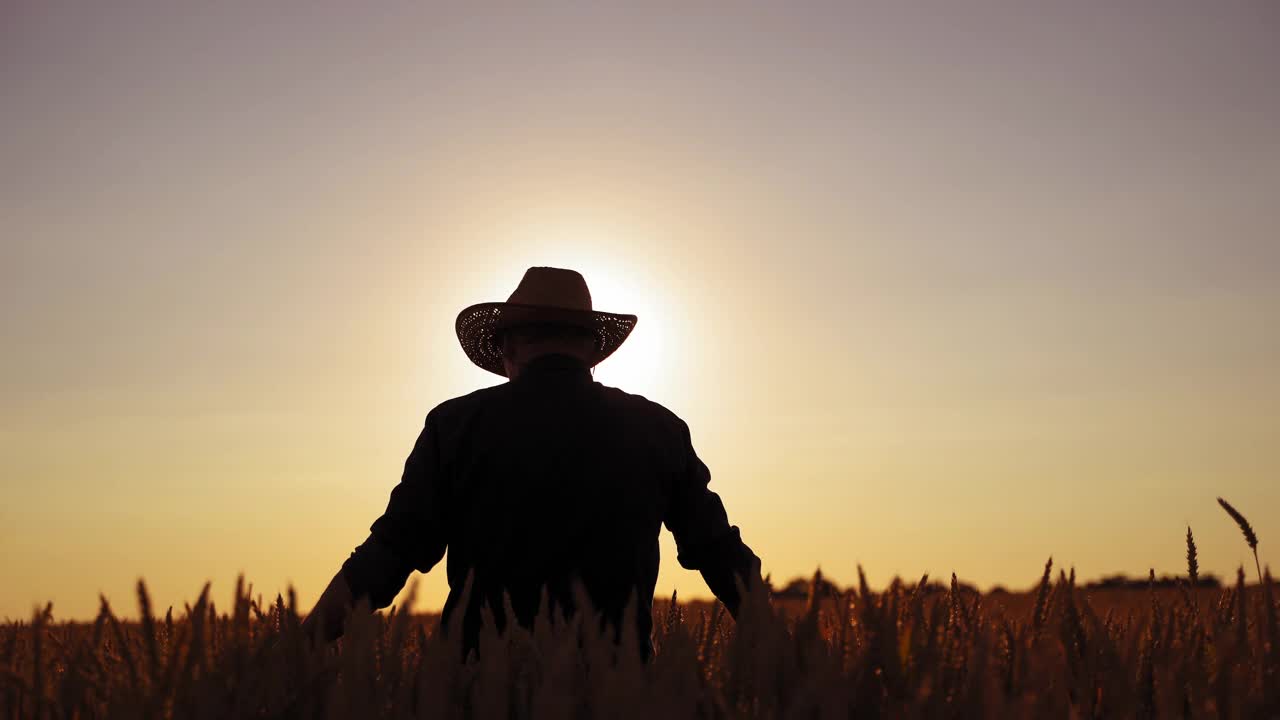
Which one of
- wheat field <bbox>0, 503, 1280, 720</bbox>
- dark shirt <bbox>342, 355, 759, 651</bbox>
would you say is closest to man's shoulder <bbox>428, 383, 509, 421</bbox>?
dark shirt <bbox>342, 355, 759, 651</bbox>

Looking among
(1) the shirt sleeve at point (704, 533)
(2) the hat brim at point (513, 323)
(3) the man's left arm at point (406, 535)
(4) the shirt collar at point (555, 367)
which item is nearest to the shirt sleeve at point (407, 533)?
A: (3) the man's left arm at point (406, 535)

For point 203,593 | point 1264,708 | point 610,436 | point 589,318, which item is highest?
point 589,318

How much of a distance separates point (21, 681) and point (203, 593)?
1.72 feet

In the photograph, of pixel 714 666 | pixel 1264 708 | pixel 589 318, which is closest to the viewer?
pixel 1264 708

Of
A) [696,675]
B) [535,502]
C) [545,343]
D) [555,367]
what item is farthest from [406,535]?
[696,675]

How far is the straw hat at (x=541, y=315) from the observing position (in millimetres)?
4816

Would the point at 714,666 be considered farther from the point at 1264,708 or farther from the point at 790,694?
the point at 1264,708

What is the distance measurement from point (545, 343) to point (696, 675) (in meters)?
2.88

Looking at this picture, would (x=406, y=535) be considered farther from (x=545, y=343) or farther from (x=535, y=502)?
(x=545, y=343)

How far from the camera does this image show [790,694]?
6.06 feet

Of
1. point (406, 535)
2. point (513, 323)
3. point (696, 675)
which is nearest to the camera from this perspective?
point (696, 675)

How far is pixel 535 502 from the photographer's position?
4.33 m

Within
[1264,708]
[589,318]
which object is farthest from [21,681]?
[589,318]

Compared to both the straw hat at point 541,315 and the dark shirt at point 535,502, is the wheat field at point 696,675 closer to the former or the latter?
the dark shirt at point 535,502
